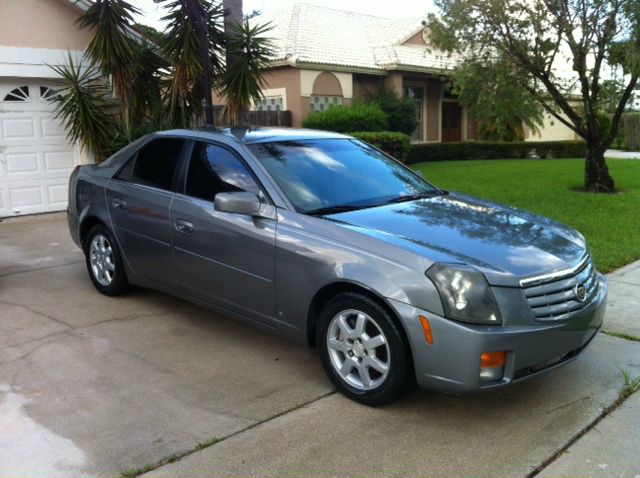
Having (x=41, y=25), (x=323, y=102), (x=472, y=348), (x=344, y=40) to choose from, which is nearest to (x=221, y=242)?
(x=472, y=348)

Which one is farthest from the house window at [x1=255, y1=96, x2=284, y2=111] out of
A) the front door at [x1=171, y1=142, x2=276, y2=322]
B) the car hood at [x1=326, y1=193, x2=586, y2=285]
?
the car hood at [x1=326, y1=193, x2=586, y2=285]

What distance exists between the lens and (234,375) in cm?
436

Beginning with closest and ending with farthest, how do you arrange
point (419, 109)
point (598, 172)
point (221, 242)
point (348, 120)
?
point (221, 242) → point (598, 172) → point (348, 120) → point (419, 109)

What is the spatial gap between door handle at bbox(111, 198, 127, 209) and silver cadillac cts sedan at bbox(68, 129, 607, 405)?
0.02 m

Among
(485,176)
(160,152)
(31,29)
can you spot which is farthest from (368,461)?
(485,176)

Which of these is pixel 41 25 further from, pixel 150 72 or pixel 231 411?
pixel 231 411

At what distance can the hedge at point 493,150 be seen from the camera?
20.8m

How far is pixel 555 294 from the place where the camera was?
3682 mm

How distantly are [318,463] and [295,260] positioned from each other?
1.33 metres

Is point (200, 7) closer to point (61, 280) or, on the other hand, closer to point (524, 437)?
point (61, 280)

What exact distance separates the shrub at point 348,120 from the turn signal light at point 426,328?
13690 mm

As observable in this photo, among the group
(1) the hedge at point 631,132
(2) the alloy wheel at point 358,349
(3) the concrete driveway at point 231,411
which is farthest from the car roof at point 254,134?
(1) the hedge at point 631,132

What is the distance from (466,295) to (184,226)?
2376mm

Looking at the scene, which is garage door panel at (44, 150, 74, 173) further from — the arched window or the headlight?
the arched window
